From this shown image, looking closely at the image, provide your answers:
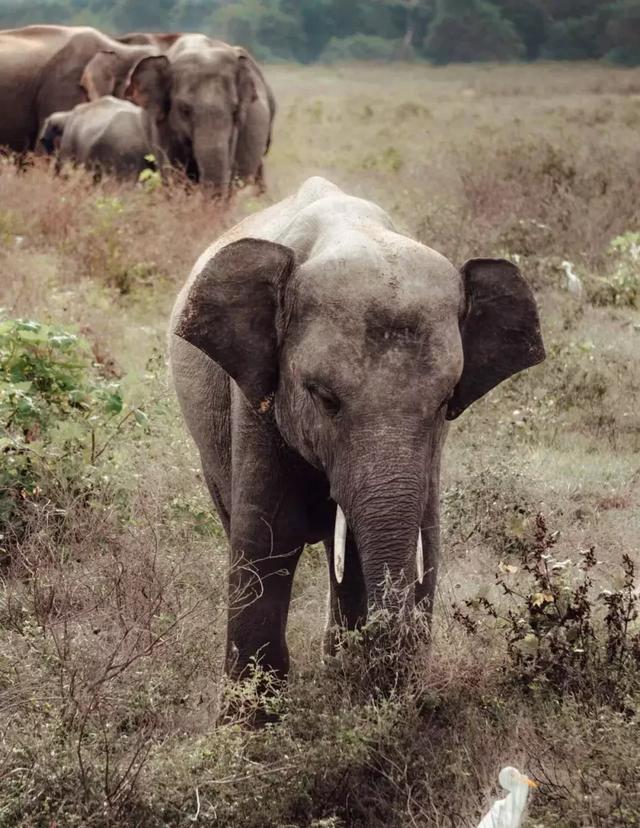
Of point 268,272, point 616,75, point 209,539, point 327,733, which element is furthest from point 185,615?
point 616,75

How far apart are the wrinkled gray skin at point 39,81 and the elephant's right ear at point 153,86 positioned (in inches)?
220

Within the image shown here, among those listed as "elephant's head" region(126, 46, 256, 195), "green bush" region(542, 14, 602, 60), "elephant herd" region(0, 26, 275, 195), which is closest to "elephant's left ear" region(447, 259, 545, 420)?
"elephant herd" region(0, 26, 275, 195)

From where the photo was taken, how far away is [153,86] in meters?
15.8

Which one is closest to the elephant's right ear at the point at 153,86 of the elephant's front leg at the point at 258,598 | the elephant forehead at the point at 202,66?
the elephant forehead at the point at 202,66

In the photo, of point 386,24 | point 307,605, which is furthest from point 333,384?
point 386,24

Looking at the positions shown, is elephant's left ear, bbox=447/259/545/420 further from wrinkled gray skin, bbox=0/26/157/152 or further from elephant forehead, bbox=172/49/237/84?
wrinkled gray skin, bbox=0/26/157/152

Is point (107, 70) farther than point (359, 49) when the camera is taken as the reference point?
No

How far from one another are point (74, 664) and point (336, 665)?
2.83 ft

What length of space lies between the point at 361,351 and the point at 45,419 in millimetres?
3083

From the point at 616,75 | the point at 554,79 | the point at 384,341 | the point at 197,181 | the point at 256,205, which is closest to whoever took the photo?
the point at 384,341

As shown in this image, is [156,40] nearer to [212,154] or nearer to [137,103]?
[137,103]

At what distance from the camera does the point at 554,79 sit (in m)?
40.8

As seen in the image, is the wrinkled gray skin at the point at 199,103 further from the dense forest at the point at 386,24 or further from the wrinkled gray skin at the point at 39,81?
the dense forest at the point at 386,24

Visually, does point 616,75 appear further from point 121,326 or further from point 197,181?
→ point 121,326
